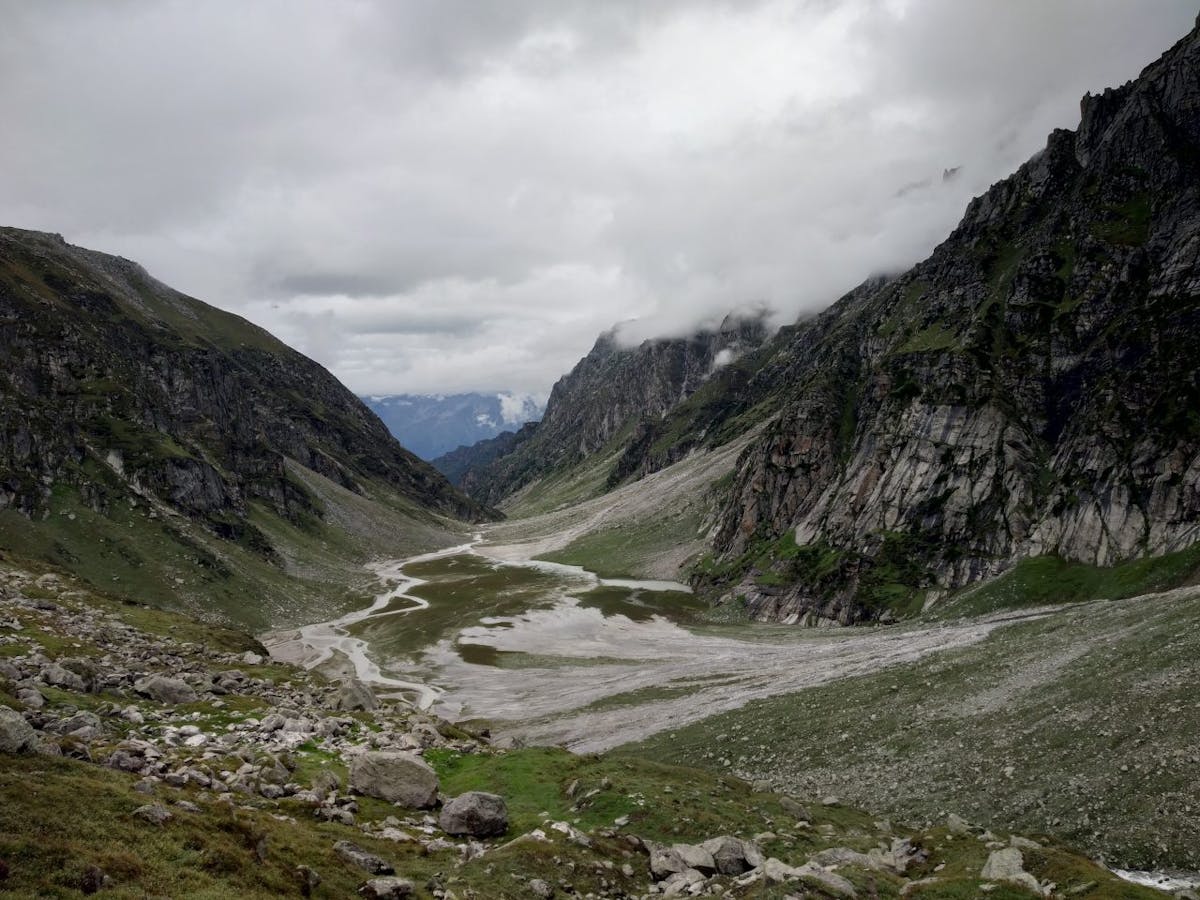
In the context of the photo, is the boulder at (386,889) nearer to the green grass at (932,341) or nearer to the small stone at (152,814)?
the small stone at (152,814)

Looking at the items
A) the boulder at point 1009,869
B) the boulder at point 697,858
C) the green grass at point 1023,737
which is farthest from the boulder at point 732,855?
the green grass at point 1023,737

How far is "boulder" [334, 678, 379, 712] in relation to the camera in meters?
52.9

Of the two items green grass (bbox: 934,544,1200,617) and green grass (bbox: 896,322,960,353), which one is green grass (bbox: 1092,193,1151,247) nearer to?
green grass (bbox: 896,322,960,353)

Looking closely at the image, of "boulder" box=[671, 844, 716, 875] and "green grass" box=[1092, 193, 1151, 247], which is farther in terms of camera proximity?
"green grass" box=[1092, 193, 1151, 247]

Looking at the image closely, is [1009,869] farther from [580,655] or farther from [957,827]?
[580,655]

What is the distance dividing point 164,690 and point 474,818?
24.9m

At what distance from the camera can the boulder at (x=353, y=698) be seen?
A: 52906 millimetres

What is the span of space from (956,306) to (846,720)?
156574 mm

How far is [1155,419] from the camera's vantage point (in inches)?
4274

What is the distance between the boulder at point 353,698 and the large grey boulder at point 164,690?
38.6 ft

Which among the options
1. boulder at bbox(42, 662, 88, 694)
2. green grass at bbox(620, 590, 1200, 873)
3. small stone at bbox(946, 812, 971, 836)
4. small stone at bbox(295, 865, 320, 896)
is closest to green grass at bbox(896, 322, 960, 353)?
green grass at bbox(620, 590, 1200, 873)

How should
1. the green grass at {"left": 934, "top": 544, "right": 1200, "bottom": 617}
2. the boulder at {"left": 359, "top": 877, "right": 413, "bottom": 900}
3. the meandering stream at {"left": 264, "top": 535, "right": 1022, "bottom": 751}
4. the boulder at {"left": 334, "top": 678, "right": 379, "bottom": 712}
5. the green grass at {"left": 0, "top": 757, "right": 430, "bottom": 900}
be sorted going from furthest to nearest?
1. the green grass at {"left": 934, "top": 544, "right": 1200, "bottom": 617}
2. the meandering stream at {"left": 264, "top": 535, "right": 1022, "bottom": 751}
3. the boulder at {"left": 334, "top": 678, "right": 379, "bottom": 712}
4. the boulder at {"left": 359, "top": 877, "right": 413, "bottom": 900}
5. the green grass at {"left": 0, "top": 757, "right": 430, "bottom": 900}

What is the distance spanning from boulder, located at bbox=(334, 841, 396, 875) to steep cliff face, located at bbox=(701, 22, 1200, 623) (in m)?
108

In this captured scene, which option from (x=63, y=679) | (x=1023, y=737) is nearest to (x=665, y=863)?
(x=1023, y=737)
